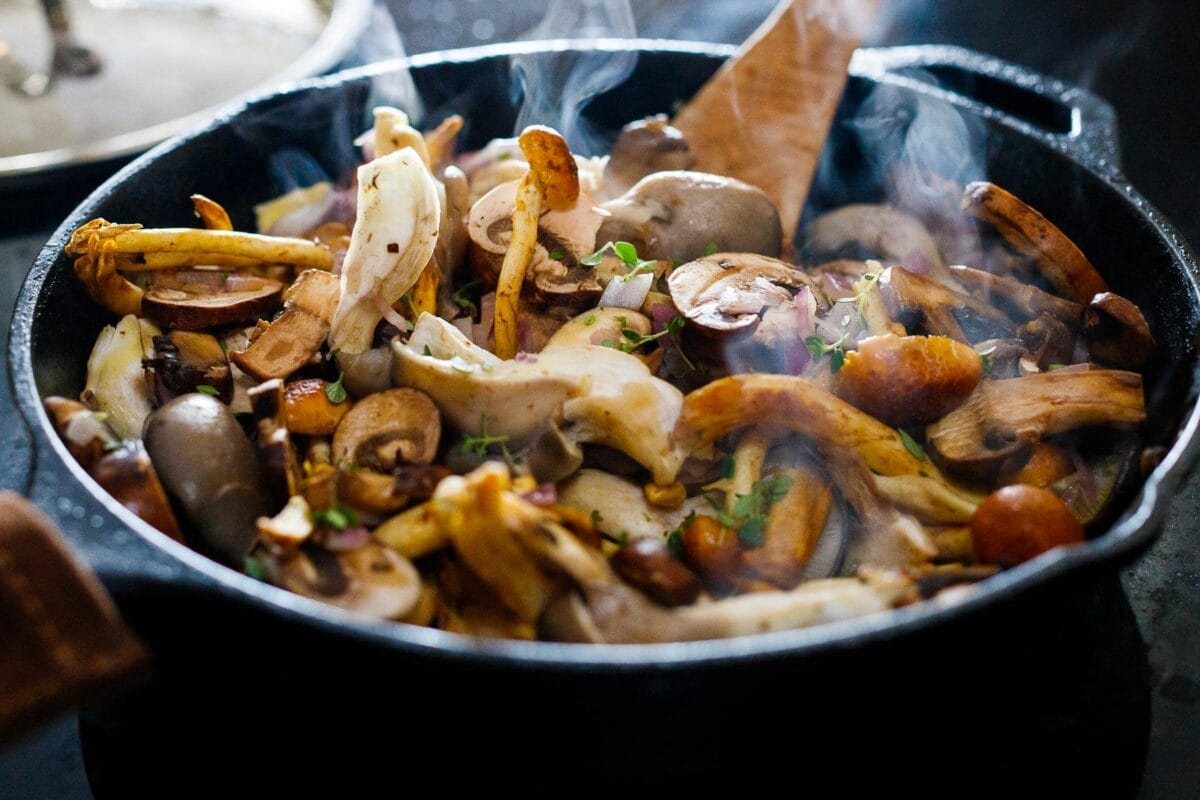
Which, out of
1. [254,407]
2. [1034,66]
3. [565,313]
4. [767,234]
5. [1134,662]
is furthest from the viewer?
[1034,66]

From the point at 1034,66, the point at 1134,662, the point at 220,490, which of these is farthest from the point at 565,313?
the point at 1034,66

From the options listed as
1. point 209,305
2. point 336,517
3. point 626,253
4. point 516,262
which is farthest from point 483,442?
point 209,305

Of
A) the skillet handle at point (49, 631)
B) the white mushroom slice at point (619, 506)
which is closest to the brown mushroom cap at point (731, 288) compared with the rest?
the white mushroom slice at point (619, 506)

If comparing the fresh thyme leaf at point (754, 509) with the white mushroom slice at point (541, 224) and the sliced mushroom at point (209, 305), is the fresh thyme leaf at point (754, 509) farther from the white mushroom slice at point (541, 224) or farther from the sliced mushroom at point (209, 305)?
the sliced mushroom at point (209, 305)

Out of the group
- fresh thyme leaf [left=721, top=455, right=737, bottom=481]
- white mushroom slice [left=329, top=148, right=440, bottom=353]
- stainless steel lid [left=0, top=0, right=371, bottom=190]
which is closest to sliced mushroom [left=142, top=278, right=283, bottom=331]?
white mushroom slice [left=329, top=148, right=440, bottom=353]

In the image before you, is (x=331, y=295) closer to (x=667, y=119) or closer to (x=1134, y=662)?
(x=667, y=119)

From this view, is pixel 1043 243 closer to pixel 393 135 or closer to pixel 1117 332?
pixel 1117 332
